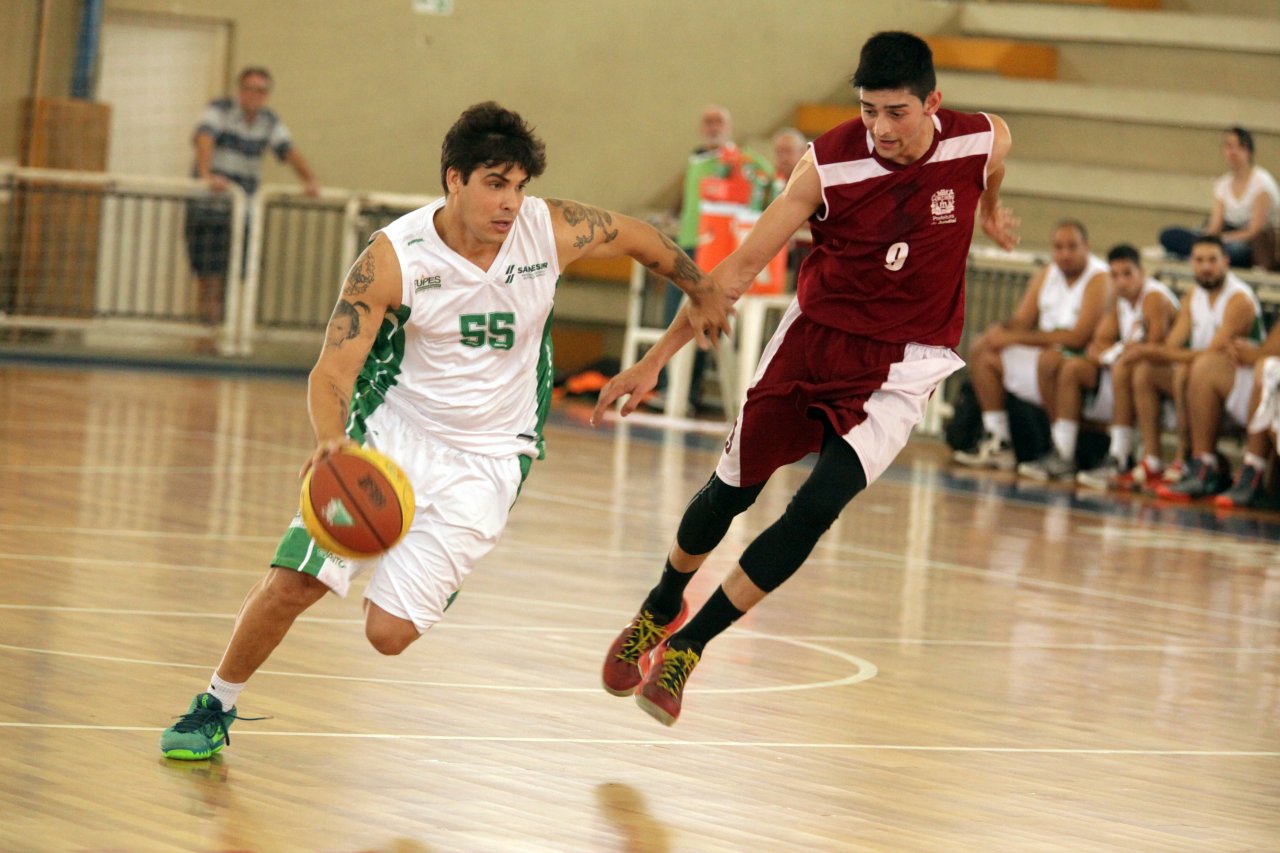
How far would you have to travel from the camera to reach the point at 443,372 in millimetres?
4578

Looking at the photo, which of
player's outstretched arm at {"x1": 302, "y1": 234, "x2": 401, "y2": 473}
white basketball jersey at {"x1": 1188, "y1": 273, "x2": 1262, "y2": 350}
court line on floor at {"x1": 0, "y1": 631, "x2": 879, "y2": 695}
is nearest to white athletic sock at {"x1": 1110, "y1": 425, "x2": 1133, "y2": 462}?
white basketball jersey at {"x1": 1188, "y1": 273, "x2": 1262, "y2": 350}

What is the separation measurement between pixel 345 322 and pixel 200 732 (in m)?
0.94

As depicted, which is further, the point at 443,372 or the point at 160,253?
the point at 160,253

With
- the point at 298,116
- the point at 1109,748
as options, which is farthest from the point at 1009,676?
the point at 298,116

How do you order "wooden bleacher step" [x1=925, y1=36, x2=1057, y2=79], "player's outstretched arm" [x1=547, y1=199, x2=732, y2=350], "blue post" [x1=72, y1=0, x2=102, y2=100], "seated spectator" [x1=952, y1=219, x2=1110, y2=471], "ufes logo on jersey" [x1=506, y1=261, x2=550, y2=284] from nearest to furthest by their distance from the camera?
"ufes logo on jersey" [x1=506, y1=261, x2=550, y2=284]
"player's outstretched arm" [x1=547, y1=199, x2=732, y2=350]
"seated spectator" [x1=952, y1=219, x2=1110, y2=471]
"blue post" [x1=72, y1=0, x2=102, y2=100]
"wooden bleacher step" [x1=925, y1=36, x2=1057, y2=79]

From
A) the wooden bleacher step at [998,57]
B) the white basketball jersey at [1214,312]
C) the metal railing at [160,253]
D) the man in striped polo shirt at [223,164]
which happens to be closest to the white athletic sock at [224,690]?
the white basketball jersey at [1214,312]

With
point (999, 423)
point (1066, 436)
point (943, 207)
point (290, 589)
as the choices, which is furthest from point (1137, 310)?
point (290, 589)

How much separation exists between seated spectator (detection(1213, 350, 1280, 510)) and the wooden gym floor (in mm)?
1356

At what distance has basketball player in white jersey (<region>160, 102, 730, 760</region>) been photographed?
13.9 feet

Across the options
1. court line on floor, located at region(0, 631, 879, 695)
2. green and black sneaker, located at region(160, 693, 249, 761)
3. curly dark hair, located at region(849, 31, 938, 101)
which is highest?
curly dark hair, located at region(849, 31, 938, 101)

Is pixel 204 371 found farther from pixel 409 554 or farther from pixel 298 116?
pixel 409 554

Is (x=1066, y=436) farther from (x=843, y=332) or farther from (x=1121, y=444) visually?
(x=843, y=332)

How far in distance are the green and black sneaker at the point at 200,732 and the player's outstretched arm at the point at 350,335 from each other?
0.60m

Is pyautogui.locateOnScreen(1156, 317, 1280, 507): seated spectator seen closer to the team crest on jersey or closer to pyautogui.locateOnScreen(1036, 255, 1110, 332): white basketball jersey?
pyautogui.locateOnScreen(1036, 255, 1110, 332): white basketball jersey
